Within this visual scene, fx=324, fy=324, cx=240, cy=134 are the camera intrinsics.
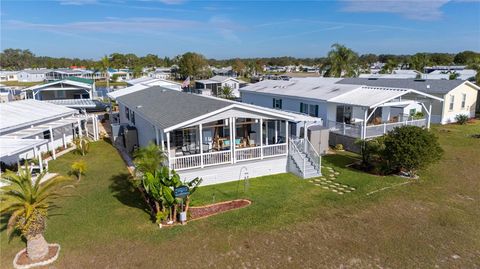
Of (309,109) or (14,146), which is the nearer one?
(14,146)

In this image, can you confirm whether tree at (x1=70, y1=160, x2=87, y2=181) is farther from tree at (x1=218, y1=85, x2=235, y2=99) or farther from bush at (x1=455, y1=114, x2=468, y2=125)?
tree at (x1=218, y1=85, x2=235, y2=99)

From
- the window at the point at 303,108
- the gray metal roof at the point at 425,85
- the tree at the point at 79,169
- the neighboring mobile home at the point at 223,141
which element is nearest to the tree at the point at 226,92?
the gray metal roof at the point at 425,85

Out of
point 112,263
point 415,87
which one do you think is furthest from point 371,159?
point 415,87

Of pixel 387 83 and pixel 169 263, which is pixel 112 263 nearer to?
pixel 169 263

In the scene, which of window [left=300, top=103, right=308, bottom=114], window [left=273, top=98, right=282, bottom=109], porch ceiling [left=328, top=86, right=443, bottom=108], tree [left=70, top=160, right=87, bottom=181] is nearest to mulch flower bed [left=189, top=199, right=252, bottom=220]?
tree [left=70, top=160, right=87, bottom=181]

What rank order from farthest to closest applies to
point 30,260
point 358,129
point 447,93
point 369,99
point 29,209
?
point 447,93 < point 369,99 < point 358,129 < point 30,260 < point 29,209

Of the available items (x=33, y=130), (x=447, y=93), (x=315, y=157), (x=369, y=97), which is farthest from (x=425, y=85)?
(x=33, y=130)

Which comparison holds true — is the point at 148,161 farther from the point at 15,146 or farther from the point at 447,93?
the point at 447,93
